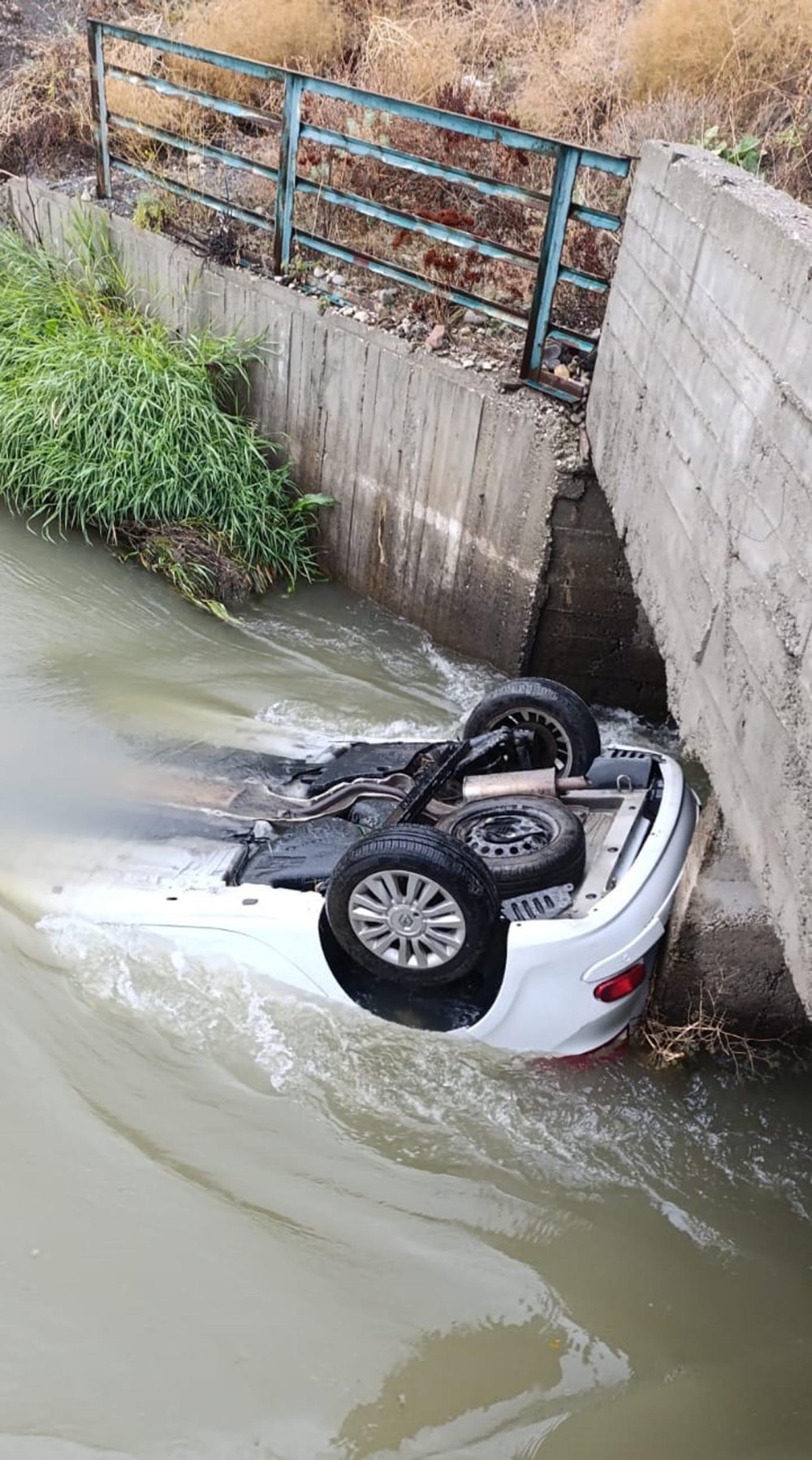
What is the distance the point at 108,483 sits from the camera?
25.5 ft

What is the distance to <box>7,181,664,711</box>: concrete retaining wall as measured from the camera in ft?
20.8

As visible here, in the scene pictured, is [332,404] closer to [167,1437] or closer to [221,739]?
[221,739]

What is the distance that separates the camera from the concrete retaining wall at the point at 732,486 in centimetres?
295

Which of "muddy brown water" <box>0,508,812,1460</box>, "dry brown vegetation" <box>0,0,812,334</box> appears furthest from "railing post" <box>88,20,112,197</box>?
"muddy brown water" <box>0,508,812,1460</box>

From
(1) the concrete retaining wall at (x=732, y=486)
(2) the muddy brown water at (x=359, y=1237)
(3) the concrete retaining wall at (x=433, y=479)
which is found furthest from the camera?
(3) the concrete retaining wall at (x=433, y=479)

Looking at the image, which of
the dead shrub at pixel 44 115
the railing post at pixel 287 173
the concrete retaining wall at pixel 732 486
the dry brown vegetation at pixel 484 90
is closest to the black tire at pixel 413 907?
the concrete retaining wall at pixel 732 486

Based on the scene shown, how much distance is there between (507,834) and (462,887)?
54 cm

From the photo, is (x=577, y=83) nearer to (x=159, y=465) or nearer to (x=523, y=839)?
(x=159, y=465)

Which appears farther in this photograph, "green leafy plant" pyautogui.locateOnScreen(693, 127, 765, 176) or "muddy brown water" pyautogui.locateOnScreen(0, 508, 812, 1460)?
"green leafy plant" pyautogui.locateOnScreen(693, 127, 765, 176)

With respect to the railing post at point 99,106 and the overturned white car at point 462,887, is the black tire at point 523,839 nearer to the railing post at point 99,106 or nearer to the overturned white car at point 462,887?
the overturned white car at point 462,887

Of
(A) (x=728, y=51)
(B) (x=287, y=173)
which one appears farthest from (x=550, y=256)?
(A) (x=728, y=51)

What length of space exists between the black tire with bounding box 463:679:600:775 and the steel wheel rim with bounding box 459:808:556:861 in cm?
67

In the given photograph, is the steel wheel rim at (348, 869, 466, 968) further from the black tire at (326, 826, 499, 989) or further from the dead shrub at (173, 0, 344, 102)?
the dead shrub at (173, 0, 344, 102)

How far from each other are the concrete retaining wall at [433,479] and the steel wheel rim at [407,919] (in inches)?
116
